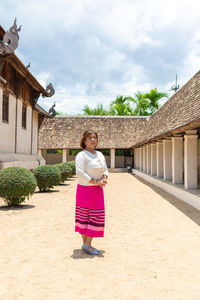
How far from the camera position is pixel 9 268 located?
133 inches

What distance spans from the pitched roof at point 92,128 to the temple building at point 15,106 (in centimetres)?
1178

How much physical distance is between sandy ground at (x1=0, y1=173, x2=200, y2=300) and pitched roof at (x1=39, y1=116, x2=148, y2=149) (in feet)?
65.0

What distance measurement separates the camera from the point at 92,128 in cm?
Answer: 2878

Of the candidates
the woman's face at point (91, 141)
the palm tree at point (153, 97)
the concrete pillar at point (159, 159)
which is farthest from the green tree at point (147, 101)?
the woman's face at point (91, 141)

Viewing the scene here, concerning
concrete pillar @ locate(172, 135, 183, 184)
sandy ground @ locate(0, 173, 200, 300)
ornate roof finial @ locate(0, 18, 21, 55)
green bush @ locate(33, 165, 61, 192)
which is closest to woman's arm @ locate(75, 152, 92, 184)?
sandy ground @ locate(0, 173, 200, 300)

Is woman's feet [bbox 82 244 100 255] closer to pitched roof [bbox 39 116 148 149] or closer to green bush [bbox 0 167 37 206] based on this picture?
green bush [bbox 0 167 37 206]

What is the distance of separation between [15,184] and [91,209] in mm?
4018

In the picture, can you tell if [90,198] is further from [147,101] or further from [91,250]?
[147,101]

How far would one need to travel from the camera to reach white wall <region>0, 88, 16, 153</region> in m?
10.2

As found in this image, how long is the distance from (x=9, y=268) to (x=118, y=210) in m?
4.26

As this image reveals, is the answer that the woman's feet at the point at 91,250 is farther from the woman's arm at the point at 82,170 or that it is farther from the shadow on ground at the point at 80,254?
the woman's arm at the point at 82,170

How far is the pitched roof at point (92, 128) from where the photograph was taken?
1042 inches

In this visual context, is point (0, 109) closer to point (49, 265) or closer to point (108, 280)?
point (49, 265)

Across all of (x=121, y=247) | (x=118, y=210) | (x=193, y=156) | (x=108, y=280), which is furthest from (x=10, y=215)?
(x=193, y=156)
